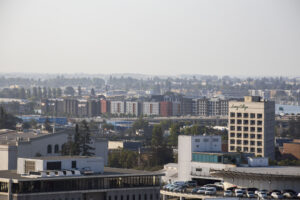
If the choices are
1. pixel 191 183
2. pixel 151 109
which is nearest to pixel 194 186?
pixel 191 183

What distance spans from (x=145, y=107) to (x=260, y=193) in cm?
14198

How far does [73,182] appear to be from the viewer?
40.1m

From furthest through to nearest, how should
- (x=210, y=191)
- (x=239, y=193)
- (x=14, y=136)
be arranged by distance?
(x=14, y=136) < (x=210, y=191) < (x=239, y=193)

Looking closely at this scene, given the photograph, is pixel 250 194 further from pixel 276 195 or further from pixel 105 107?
pixel 105 107

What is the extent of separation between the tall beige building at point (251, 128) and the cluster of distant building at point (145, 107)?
92.0 m

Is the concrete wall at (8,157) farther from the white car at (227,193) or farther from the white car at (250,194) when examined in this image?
the white car at (250,194)

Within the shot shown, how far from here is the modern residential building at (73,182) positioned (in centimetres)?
→ 3891

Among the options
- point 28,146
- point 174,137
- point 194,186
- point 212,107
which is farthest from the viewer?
point 212,107

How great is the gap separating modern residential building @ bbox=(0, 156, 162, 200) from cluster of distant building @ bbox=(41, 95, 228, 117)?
430ft

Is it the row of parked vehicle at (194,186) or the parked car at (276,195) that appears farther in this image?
the row of parked vehicle at (194,186)

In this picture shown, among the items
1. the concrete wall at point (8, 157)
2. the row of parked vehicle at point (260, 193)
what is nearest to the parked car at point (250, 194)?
the row of parked vehicle at point (260, 193)

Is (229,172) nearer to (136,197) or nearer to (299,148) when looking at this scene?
(136,197)

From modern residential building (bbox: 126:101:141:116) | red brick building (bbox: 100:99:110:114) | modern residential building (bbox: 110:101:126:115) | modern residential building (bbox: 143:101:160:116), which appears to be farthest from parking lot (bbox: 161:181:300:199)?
modern residential building (bbox: 110:101:126:115)

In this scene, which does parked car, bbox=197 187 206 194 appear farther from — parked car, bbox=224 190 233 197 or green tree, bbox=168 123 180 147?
green tree, bbox=168 123 180 147
